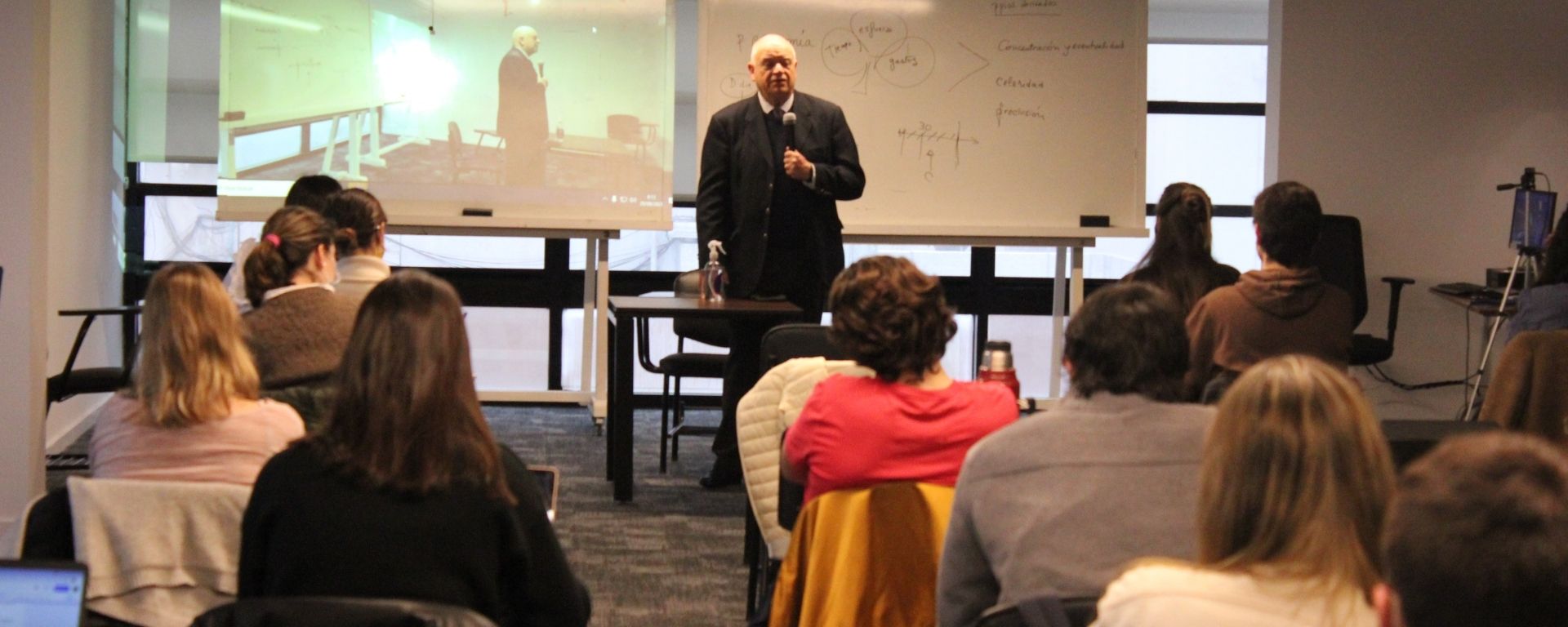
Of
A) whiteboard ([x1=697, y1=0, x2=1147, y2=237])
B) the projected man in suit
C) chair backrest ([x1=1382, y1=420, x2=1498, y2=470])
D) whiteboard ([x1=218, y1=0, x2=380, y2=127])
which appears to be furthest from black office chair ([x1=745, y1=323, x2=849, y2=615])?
whiteboard ([x1=218, y1=0, x2=380, y2=127])

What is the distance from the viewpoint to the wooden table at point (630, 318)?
466 centimetres

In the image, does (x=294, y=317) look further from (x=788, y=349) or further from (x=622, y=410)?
(x=622, y=410)

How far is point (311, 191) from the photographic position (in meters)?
3.97

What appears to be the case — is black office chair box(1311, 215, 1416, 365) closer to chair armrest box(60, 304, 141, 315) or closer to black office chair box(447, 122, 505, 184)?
black office chair box(447, 122, 505, 184)

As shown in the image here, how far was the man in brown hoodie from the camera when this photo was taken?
10.8ft

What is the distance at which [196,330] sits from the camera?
2.34m

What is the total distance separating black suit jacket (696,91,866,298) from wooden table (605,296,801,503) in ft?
0.86

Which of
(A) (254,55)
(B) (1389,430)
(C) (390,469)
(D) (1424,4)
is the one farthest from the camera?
(D) (1424,4)

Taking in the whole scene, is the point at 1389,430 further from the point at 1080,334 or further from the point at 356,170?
the point at 356,170

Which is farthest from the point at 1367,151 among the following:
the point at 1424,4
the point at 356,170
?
the point at 356,170

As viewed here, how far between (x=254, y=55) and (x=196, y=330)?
14.3 feet

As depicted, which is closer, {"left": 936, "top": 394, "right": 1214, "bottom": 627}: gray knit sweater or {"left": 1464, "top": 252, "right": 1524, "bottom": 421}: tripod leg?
{"left": 936, "top": 394, "right": 1214, "bottom": 627}: gray knit sweater

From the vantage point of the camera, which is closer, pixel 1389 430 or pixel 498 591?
pixel 498 591

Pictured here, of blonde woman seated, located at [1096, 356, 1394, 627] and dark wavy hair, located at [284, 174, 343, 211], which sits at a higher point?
dark wavy hair, located at [284, 174, 343, 211]
